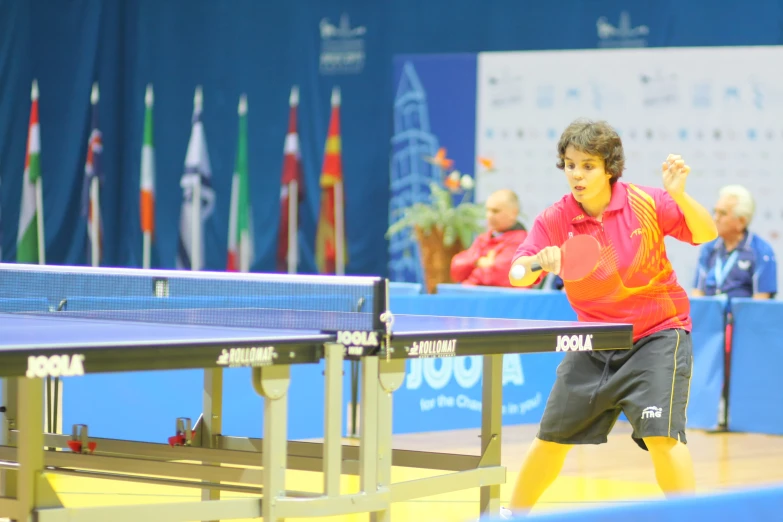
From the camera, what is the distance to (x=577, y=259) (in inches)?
157

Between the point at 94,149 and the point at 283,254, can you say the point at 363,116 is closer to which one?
the point at 283,254

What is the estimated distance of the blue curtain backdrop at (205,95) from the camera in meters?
14.2

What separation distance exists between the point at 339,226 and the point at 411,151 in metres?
1.56

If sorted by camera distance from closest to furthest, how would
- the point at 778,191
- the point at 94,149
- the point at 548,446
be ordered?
1. the point at 548,446
2. the point at 778,191
3. the point at 94,149

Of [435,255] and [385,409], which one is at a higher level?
[435,255]

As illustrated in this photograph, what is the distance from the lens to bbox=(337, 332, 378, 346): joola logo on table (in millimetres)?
3414

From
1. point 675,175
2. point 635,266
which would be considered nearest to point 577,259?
point 635,266

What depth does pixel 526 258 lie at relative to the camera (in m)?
4.00

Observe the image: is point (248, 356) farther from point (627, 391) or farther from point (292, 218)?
point (292, 218)

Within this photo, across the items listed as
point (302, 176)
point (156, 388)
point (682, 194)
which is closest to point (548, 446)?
point (682, 194)

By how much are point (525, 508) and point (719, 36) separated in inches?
332

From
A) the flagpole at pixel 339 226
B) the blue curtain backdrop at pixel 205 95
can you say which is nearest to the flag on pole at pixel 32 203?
the blue curtain backdrop at pixel 205 95

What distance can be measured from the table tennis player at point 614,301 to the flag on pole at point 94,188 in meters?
9.69

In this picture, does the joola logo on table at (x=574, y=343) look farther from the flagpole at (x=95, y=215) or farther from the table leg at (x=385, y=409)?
the flagpole at (x=95, y=215)
